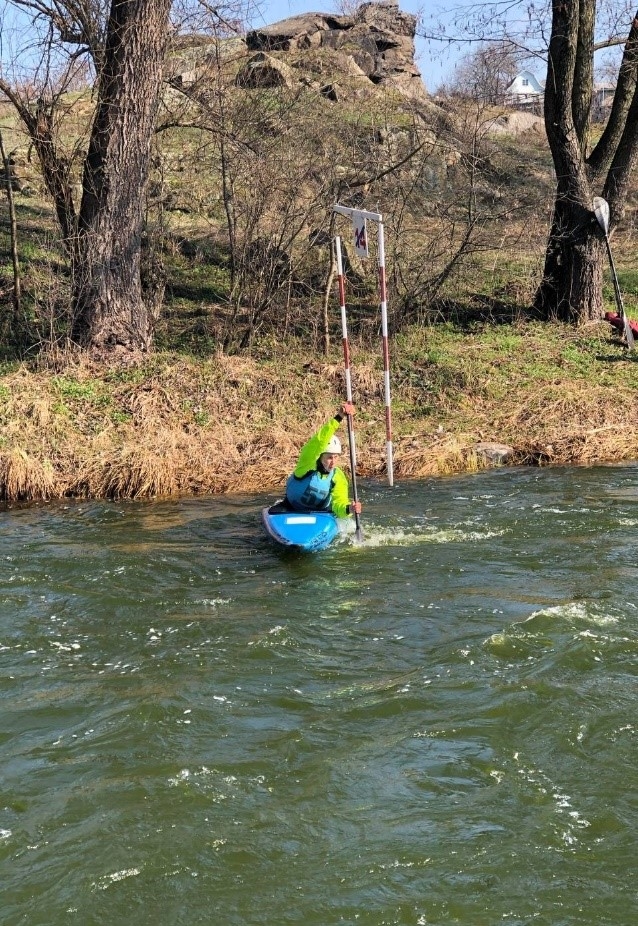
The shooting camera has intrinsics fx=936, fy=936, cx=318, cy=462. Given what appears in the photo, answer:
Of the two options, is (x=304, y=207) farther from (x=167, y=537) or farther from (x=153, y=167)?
(x=167, y=537)

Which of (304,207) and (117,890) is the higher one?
(304,207)

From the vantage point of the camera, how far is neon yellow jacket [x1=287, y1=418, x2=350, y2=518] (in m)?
9.08

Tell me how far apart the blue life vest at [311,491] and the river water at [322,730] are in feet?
1.56

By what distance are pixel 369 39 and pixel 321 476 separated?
23.0 metres

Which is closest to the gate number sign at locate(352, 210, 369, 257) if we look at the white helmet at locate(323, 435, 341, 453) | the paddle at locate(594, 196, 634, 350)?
the white helmet at locate(323, 435, 341, 453)

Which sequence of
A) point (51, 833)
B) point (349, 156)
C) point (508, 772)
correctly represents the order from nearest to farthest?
point (51, 833) < point (508, 772) < point (349, 156)

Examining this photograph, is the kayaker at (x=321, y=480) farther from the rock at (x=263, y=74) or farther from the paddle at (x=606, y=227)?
the rock at (x=263, y=74)

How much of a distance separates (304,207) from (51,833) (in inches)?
467

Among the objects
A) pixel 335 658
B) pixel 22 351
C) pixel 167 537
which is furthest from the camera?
pixel 22 351

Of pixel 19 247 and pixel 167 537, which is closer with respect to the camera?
pixel 167 537

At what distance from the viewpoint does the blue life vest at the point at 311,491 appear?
9164mm

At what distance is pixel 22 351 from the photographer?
551 inches

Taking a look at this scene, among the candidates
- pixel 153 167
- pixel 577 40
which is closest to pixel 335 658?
pixel 153 167

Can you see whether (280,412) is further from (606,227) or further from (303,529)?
(606,227)
